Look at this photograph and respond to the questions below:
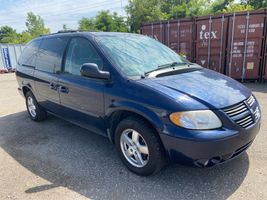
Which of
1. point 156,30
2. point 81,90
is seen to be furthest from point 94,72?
point 156,30

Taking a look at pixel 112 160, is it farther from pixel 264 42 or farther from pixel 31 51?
pixel 264 42

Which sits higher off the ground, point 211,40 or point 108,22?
point 108,22

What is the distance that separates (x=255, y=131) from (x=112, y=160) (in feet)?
6.31

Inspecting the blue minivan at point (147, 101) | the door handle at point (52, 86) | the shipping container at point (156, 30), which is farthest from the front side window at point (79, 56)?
the shipping container at point (156, 30)

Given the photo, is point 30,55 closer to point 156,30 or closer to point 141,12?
point 156,30

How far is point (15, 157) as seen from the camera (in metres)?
3.77

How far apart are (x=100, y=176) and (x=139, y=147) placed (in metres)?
0.66

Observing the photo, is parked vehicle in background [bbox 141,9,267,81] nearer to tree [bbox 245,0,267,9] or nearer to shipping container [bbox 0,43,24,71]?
shipping container [bbox 0,43,24,71]

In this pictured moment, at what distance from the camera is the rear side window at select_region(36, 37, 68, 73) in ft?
13.3

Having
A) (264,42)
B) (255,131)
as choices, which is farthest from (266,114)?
(264,42)

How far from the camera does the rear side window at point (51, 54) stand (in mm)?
4066

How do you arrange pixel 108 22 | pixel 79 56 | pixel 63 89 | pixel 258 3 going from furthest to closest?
pixel 108 22
pixel 258 3
pixel 63 89
pixel 79 56

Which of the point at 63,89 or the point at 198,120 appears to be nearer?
the point at 198,120

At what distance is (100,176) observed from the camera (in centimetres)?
311
